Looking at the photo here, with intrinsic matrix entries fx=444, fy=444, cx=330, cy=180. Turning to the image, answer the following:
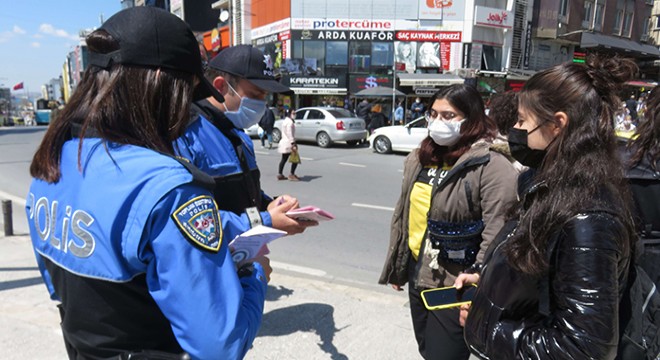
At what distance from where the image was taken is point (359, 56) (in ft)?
83.9

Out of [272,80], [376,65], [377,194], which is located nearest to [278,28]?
[376,65]

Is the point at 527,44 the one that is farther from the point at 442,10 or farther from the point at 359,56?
the point at 359,56

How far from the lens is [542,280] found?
1365 millimetres

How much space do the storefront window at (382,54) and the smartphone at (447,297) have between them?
24344 mm

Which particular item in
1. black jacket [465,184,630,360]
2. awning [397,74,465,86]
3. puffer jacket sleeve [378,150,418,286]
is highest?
awning [397,74,465,86]

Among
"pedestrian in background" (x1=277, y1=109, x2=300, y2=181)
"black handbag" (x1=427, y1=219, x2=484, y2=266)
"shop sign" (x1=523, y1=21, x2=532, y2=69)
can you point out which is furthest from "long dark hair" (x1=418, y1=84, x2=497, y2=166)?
"shop sign" (x1=523, y1=21, x2=532, y2=69)

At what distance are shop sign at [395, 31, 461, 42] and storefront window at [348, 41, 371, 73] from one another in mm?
1884

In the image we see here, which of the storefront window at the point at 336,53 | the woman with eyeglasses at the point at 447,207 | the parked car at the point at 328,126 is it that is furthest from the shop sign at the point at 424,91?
the woman with eyeglasses at the point at 447,207

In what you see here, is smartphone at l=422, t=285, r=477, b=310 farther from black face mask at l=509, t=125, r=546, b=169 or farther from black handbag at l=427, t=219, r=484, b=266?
black face mask at l=509, t=125, r=546, b=169

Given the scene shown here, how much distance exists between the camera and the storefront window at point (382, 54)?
82.3ft

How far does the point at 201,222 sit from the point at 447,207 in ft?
5.29

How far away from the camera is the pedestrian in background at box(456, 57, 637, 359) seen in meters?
1.26

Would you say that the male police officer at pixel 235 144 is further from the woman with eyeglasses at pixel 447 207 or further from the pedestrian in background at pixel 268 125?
the pedestrian in background at pixel 268 125

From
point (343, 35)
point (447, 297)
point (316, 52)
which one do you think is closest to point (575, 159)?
point (447, 297)
